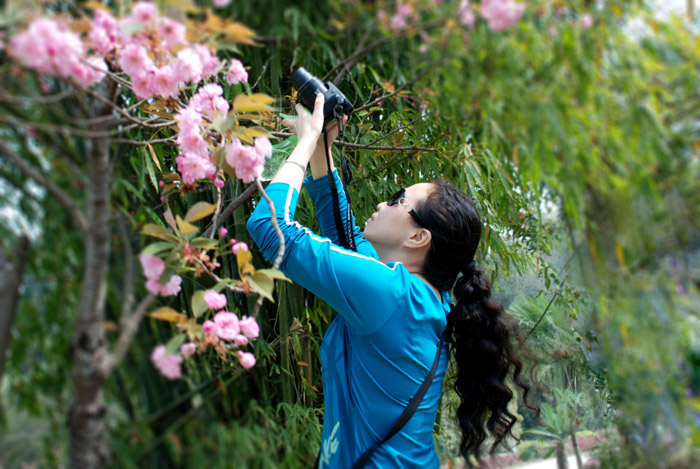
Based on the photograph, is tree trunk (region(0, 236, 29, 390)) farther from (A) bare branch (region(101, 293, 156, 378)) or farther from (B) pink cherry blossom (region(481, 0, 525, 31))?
(B) pink cherry blossom (region(481, 0, 525, 31))

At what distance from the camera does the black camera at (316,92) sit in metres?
1.07

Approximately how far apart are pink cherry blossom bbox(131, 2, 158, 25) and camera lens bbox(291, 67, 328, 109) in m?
0.38

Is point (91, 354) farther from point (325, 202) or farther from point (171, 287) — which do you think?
point (325, 202)

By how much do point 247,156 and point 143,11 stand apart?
0.29 meters

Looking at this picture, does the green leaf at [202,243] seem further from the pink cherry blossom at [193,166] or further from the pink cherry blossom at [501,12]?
the pink cherry blossom at [501,12]

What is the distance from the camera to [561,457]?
1.38 metres

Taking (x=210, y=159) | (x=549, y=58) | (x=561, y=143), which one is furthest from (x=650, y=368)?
(x=210, y=159)

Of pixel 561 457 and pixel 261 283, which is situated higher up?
pixel 261 283

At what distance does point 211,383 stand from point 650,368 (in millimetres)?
661

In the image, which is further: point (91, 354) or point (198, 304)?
point (198, 304)

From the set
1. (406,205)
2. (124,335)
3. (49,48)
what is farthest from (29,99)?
(406,205)

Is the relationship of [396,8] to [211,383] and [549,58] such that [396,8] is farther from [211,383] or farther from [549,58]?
[211,383]

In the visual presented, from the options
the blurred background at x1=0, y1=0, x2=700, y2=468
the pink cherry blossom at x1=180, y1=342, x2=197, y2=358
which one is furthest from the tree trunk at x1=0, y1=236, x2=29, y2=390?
the pink cherry blossom at x1=180, y1=342, x2=197, y2=358

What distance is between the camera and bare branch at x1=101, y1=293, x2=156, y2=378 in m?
0.71
